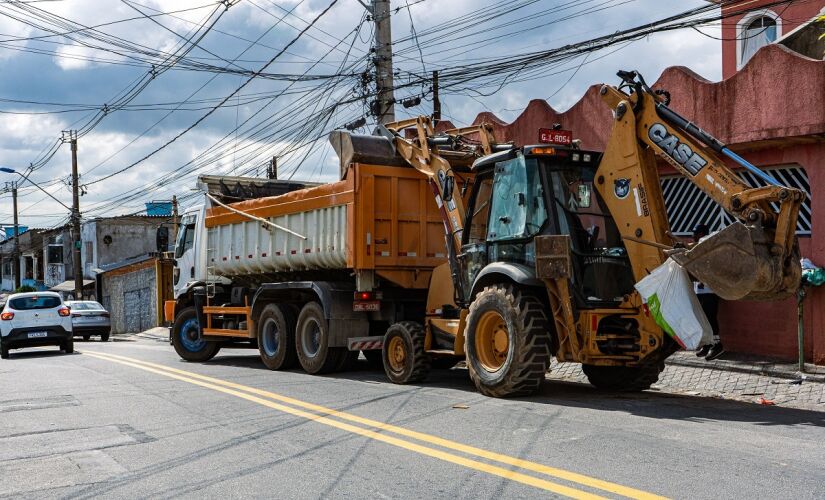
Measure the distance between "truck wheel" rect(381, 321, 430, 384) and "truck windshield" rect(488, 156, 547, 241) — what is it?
1.87 meters

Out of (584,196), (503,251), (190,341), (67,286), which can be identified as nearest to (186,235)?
(190,341)

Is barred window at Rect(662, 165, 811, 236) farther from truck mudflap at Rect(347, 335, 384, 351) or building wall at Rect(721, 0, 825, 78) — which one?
truck mudflap at Rect(347, 335, 384, 351)

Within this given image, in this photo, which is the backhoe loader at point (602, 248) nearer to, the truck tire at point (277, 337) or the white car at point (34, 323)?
the truck tire at point (277, 337)

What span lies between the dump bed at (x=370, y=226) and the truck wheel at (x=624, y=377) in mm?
3043

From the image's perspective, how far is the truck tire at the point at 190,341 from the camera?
56.2 feet

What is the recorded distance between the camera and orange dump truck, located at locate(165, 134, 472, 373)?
12.4 metres

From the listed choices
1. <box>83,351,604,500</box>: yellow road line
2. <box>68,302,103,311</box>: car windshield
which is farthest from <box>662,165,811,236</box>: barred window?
<box>68,302,103,311</box>: car windshield

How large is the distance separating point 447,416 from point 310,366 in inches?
204

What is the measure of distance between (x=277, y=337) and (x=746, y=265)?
8411mm

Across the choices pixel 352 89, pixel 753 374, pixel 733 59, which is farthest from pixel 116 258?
pixel 753 374

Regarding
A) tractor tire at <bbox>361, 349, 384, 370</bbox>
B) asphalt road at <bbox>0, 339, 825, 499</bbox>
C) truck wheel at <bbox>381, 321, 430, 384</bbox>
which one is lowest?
tractor tire at <bbox>361, 349, 384, 370</bbox>

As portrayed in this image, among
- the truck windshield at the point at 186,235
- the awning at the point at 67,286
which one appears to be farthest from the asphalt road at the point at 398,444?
the awning at the point at 67,286

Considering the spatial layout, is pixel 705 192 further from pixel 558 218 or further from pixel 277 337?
pixel 277 337

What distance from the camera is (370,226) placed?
1231cm
